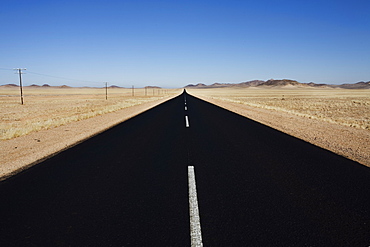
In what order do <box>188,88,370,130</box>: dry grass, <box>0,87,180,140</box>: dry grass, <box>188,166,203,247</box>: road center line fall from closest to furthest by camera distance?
<box>188,166,203,247</box>: road center line, <box>0,87,180,140</box>: dry grass, <box>188,88,370,130</box>: dry grass

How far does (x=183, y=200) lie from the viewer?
375 cm

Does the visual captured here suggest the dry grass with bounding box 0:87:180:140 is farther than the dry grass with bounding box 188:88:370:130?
No

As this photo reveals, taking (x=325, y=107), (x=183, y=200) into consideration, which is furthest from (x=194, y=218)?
(x=325, y=107)

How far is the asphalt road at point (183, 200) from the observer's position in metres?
2.83

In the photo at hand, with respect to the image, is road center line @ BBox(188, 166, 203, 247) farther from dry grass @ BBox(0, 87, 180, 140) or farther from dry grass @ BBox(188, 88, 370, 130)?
dry grass @ BBox(188, 88, 370, 130)

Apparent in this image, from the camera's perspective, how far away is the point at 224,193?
158 inches

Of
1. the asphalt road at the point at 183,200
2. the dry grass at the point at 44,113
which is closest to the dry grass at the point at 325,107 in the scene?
the asphalt road at the point at 183,200

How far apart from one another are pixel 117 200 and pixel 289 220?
2416 mm

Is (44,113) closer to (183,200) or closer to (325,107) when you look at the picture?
(183,200)

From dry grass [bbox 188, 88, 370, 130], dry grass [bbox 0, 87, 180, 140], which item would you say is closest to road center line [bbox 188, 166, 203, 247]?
dry grass [bbox 0, 87, 180, 140]

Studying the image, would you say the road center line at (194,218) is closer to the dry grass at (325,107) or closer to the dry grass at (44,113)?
the dry grass at (44,113)

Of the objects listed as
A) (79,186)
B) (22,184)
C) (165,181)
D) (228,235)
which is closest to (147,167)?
(165,181)

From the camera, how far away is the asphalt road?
→ 2832 millimetres

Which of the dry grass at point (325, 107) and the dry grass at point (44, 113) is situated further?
the dry grass at point (325, 107)
